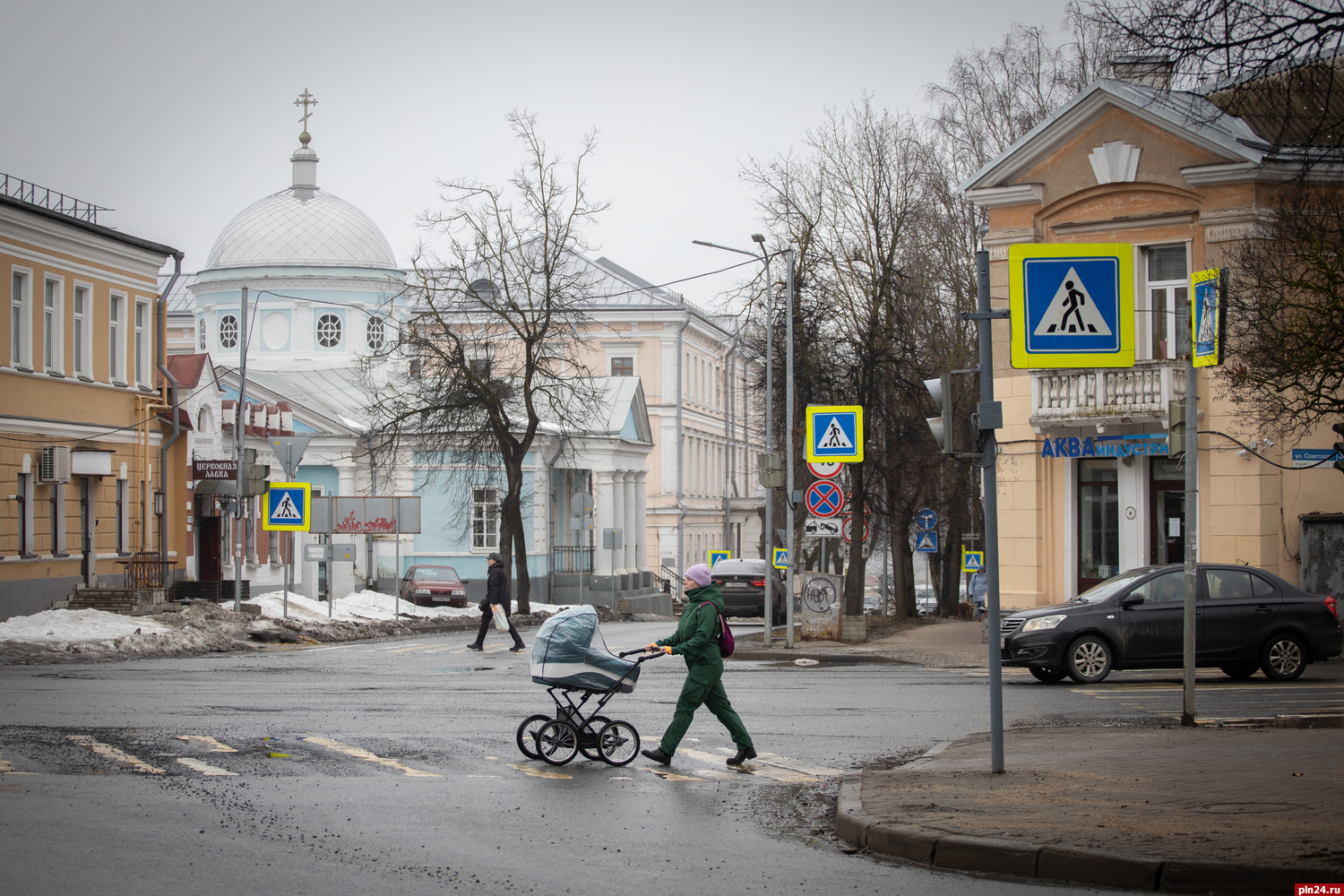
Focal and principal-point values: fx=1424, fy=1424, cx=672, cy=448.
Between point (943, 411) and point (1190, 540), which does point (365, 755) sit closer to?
point (943, 411)

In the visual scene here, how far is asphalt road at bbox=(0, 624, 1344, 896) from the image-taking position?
7.72 metres

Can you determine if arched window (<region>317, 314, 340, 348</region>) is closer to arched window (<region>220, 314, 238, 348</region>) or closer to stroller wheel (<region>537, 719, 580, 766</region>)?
arched window (<region>220, 314, 238, 348</region>)

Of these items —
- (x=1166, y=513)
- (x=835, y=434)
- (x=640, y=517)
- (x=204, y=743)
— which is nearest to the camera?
(x=204, y=743)

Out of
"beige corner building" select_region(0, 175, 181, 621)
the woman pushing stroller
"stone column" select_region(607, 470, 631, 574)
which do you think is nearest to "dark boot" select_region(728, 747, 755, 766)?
the woman pushing stroller

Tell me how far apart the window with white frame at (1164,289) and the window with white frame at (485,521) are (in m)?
31.9

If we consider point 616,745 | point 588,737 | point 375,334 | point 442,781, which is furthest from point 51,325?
point 375,334

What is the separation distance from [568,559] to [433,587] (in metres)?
12.3

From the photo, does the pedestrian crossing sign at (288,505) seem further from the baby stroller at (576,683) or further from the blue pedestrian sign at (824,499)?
the baby stroller at (576,683)

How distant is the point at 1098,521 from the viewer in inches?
1061

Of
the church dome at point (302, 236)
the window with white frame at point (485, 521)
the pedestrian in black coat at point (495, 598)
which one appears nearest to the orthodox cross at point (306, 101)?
the church dome at point (302, 236)

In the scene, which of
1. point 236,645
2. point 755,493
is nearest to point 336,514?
point 236,645

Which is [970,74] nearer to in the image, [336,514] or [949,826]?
[336,514]

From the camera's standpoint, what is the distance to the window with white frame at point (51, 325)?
104 ft

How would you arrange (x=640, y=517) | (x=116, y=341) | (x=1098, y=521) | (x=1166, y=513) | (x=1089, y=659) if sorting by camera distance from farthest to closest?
(x=640, y=517)
(x=116, y=341)
(x=1098, y=521)
(x=1166, y=513)
(x=1089, y=659)
